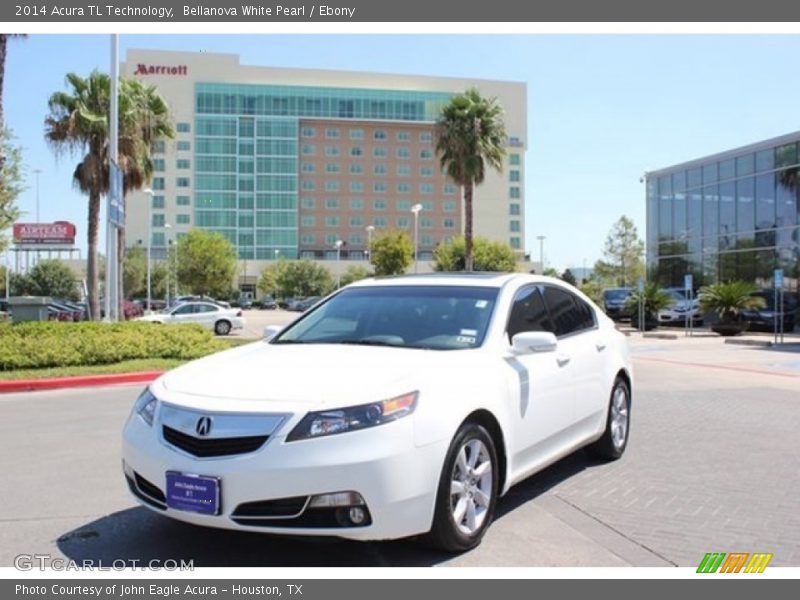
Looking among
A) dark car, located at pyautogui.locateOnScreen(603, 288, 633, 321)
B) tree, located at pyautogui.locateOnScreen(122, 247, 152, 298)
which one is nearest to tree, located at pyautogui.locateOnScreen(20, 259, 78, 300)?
tree, located at pyautogui.locateOnScreen(122, 247, 152, 298)

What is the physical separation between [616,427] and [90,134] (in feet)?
78.0

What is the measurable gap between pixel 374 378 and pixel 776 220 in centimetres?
3526

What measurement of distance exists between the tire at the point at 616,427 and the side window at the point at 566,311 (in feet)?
2.26

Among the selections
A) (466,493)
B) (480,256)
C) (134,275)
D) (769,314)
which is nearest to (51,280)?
(134,275)

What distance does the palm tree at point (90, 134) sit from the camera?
2564 cm

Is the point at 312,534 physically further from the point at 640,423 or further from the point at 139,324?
the point at 139,324

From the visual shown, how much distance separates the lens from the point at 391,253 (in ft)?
223

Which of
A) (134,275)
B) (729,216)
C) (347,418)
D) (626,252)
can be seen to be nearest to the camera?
(347,418)

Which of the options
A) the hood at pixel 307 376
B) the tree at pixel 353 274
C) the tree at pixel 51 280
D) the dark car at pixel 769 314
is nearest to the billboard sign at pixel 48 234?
the tree at pixel 51 280

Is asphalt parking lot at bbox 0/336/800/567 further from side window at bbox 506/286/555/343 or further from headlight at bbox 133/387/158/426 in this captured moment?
side window at bbox 506/286/555/343

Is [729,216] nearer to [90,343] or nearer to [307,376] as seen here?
[90,343]

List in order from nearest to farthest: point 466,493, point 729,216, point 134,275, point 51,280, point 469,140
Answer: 1. point 466,493
2. point 469,140
3. point 729,216
4. point 51,280
5. point 134,275

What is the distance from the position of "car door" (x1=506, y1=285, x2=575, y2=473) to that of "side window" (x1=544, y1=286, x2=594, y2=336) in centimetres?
14

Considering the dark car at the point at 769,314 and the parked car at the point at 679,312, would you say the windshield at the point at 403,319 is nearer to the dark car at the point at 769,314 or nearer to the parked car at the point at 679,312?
the dark car at the point at 769,314
